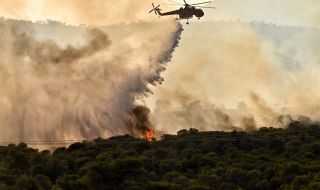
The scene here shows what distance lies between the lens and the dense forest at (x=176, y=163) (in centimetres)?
11188

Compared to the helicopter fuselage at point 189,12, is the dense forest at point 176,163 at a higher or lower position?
lower

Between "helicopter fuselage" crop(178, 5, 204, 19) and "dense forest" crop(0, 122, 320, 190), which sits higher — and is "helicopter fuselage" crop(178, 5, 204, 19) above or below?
above

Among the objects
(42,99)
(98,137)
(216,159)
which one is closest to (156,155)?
(216,159)

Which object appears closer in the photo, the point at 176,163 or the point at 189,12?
the point at 189,12

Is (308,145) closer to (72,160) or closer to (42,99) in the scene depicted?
(72,160)

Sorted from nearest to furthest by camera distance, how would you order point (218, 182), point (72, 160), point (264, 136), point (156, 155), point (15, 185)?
1. point (15, 185)
2. point (218, 182)
3. point (72, 160)
4. point (156, 155)
5. point (264, 136)

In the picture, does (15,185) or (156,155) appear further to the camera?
(156,155)

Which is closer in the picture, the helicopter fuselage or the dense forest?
the dense forest

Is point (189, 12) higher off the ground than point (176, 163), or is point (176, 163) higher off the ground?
point (189, 12)

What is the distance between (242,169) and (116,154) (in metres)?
22.9

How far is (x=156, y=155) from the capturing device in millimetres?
155375

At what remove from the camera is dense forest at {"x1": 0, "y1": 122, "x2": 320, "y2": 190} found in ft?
367

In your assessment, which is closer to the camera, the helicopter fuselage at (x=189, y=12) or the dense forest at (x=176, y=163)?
the dense forest at (x=176, y=163)

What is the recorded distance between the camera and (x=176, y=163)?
473ft
